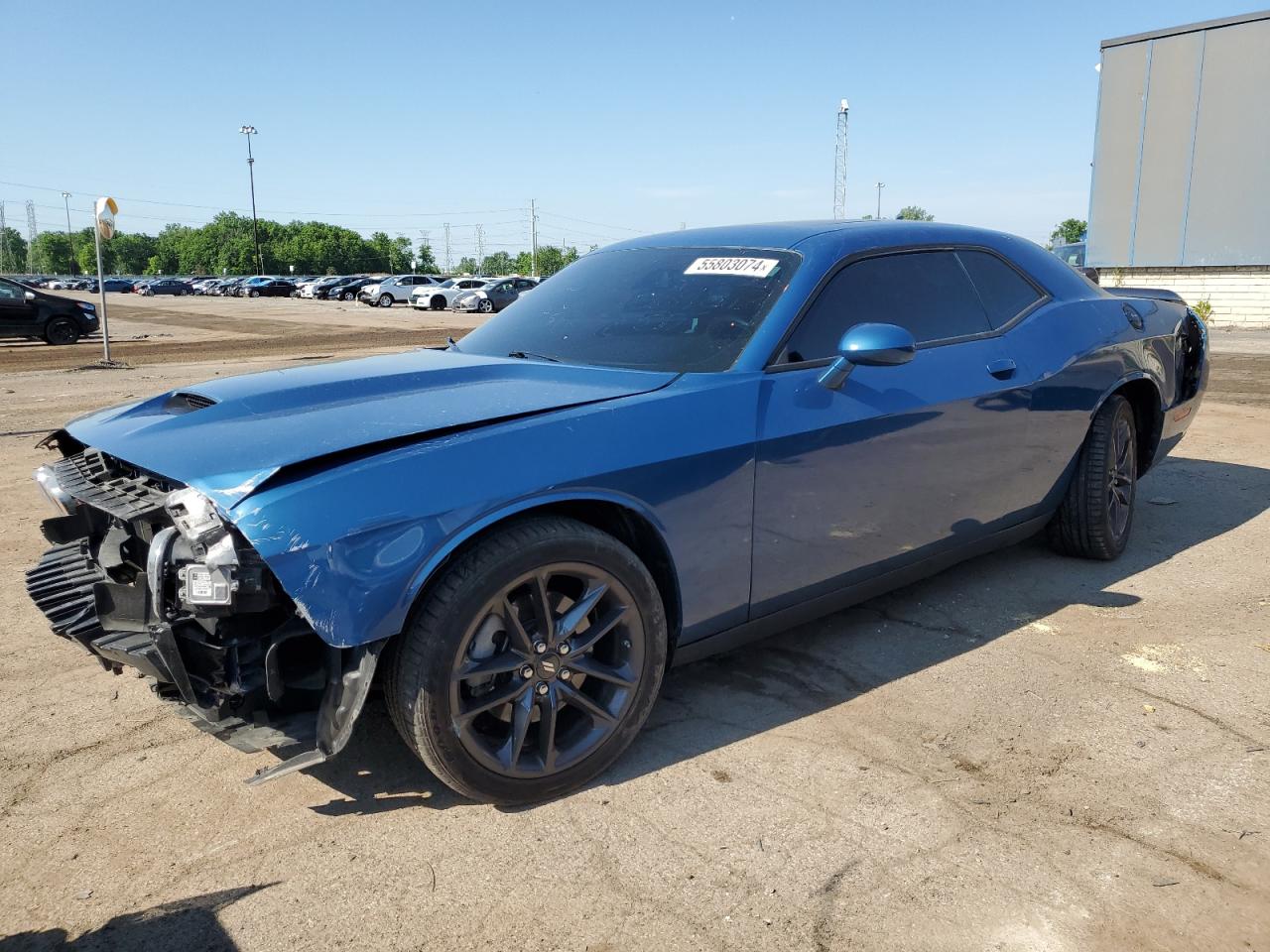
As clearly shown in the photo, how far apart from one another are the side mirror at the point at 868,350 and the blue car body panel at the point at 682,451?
0.06 metres

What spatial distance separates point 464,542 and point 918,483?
1.78m

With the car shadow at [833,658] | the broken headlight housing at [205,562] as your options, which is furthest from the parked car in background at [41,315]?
the broken headlight housing at [205,562]

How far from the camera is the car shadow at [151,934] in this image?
6.90 feet

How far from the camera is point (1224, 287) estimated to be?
21109 mm

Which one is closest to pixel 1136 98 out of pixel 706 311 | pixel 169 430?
pixel 706 311

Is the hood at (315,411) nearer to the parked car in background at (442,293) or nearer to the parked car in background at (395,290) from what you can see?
the parked car in background at (442,293)

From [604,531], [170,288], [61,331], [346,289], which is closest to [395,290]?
[346,289]

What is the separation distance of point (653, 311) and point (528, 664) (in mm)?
1444

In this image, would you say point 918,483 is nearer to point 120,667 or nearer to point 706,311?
point 706,311

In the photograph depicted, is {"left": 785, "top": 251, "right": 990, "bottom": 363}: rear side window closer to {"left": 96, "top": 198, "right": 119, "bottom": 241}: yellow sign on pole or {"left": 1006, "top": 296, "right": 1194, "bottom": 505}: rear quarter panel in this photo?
{"left": 1006, "top": 296, "right": 1194, "bottom": 505}: rear quarter panel

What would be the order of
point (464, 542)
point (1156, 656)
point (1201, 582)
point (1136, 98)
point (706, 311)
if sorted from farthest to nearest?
point (1136, 98) → point (1201, 582) → point (1156, 656) → point (706, 311) → point (464, 542)

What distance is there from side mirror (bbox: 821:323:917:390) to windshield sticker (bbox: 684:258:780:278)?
0.41 meters

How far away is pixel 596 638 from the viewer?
268 centimetres

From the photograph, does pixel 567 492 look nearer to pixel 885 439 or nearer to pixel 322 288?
pixel 885 439
